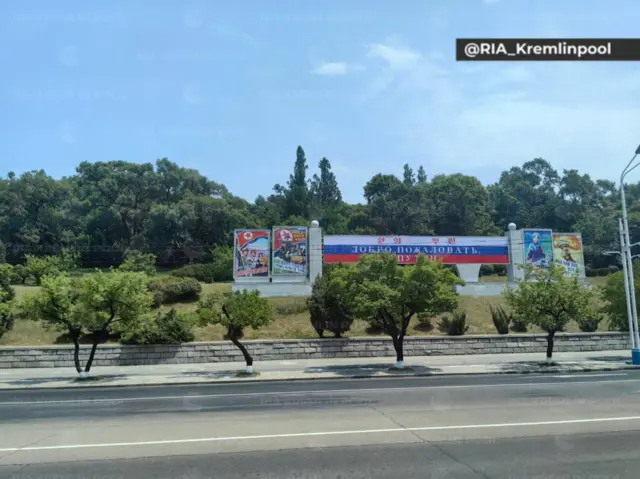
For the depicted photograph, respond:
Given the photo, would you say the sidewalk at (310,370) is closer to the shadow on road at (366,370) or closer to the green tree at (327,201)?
the shadow on road at (366,370)

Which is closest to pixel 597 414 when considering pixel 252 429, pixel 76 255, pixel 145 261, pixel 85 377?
pixel 252 429

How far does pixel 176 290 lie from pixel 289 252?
9311mm

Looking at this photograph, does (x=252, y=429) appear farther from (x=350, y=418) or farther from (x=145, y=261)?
(x=145, y=261)

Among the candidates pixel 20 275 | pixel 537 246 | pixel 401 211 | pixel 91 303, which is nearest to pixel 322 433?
pixel 91 303

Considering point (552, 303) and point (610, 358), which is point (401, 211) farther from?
point (552, 303)

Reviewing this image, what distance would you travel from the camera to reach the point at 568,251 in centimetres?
4156

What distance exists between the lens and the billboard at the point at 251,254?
38281 millimetres

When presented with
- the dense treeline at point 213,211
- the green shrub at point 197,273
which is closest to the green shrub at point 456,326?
the green shrub at point 197,273

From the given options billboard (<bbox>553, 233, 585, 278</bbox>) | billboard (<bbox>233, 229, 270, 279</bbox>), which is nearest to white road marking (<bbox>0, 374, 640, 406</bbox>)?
billboard (<bbox>233, 229, 270, 279</bbox>)

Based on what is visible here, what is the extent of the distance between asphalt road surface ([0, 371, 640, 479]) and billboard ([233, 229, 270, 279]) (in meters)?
22.8

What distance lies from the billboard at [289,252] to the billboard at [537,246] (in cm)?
1879

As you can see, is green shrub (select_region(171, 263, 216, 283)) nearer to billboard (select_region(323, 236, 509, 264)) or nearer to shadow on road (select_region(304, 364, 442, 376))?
billboard (select_region(323, 236, 509, 264))

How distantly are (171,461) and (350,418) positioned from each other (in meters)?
4.42

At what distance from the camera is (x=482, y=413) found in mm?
11211
